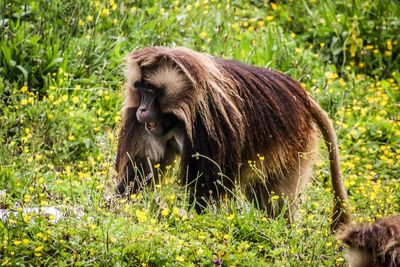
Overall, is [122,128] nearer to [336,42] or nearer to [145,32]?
[145,32]

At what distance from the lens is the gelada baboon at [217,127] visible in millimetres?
7016

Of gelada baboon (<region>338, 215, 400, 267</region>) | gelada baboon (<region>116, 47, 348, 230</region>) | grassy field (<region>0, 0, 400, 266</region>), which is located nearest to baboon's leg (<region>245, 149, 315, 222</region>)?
gelada baboon (<region>116, 47, 348, 230</region>)

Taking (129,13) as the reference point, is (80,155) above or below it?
below

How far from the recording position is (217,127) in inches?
278

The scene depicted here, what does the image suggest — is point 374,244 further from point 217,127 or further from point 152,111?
point 152,111

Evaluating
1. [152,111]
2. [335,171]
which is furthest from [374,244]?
[152,111]

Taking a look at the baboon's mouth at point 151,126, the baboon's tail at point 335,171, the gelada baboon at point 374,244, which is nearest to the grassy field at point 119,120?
the baboon's tail at point 335,171

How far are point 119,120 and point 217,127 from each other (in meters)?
1.57

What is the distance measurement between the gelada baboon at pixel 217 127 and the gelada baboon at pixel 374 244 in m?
1.46

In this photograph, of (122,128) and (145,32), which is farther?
(145,32)

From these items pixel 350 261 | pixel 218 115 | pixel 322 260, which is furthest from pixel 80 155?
pixel 350 261

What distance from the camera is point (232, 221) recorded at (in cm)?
666

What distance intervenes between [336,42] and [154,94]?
4.43 m

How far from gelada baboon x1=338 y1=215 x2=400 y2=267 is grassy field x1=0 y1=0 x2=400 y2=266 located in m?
0.64
